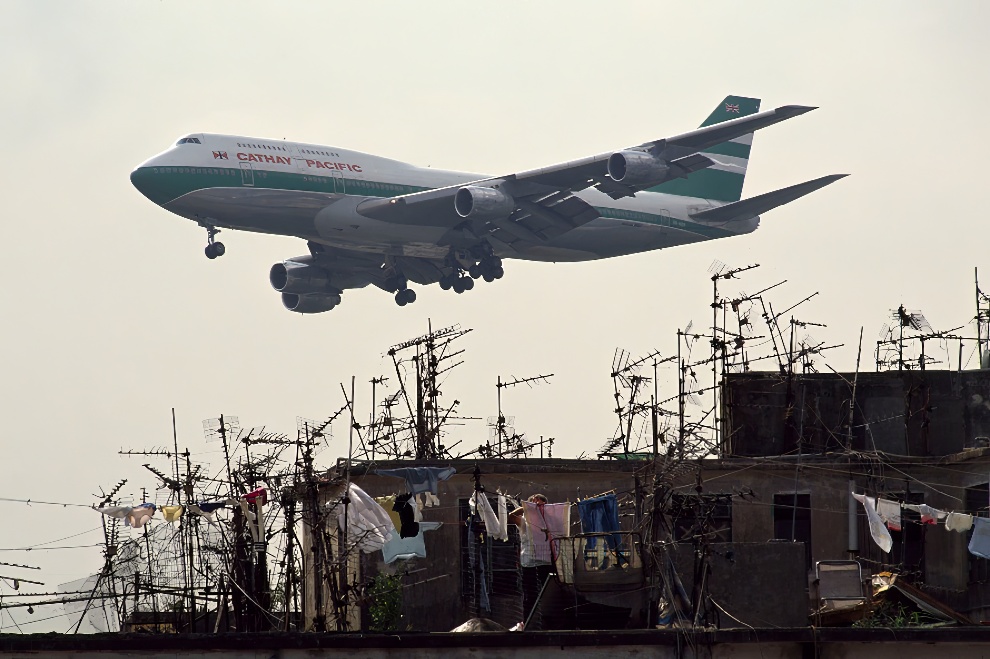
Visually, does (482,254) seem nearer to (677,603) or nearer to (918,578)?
(918,578)

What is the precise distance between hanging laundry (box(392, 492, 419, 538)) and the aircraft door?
2679 cm

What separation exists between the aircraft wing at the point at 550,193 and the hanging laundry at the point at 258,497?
1073 inches

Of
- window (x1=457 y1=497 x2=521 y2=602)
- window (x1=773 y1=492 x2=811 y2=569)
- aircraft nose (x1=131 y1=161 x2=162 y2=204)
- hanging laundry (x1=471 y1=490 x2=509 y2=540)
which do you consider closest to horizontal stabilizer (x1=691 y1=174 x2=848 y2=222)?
aircraft nose (x1=131 y1=161 x2=162 y2=204)

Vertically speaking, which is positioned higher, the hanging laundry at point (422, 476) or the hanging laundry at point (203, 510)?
the hanging laundry at point (422, 476)

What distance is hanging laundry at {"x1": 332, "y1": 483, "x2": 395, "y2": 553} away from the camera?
24344mm

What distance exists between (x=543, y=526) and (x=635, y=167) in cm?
2579

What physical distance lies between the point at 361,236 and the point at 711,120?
2477 centimetres

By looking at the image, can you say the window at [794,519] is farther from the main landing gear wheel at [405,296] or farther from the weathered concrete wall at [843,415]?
the main landing gear wheel at [405,296]

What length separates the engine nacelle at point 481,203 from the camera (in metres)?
52.1

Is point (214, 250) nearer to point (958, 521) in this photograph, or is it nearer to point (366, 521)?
point (366, 521)

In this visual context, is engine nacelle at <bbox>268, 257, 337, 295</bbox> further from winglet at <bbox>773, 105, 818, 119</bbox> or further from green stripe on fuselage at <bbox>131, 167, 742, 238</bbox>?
winglet at <bbox>773, 105, 818, 119</bbox>

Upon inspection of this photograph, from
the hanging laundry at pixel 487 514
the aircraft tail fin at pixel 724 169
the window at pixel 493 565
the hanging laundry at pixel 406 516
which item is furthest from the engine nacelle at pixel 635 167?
the hanging laundry at pixel 487 514

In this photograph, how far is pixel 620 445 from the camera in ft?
106

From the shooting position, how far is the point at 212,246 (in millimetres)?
50812
